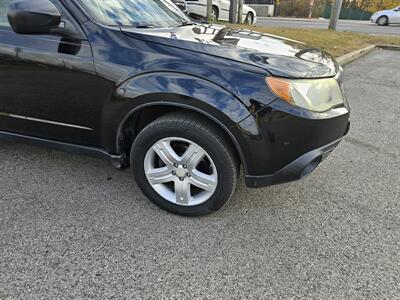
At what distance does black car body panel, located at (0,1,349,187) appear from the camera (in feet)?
6.73

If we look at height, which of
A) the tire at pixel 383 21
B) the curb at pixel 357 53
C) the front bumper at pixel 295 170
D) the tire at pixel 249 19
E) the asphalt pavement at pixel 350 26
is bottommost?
the asphalt pavement at pixel 350 26

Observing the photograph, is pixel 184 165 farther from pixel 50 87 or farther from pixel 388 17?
pixel 388 17

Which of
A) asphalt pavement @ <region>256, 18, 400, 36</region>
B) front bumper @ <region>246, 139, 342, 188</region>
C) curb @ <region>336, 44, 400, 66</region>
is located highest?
front bumper @ <region>246, 139, 342, 188</region>

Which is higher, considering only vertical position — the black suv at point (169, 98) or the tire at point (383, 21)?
the black suv at point (169, 98)

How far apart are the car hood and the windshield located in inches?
6.7

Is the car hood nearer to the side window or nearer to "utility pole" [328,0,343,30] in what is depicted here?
the side window

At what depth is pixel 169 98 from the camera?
2.16 meters

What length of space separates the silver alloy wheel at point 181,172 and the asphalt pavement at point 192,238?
0.18m

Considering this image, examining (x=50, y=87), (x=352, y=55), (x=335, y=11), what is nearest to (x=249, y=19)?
(x=335, y=11)

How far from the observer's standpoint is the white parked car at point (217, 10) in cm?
1370

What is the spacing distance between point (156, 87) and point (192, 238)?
1.03 meters

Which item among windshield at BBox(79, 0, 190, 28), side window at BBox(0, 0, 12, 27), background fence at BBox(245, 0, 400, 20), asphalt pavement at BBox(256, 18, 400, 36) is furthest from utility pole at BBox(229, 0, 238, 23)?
background fence at BBox(245, 0, 400, 20)

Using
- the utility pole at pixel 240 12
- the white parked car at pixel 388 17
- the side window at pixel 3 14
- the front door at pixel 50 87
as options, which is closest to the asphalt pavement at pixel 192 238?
the front door at pixel 50 87

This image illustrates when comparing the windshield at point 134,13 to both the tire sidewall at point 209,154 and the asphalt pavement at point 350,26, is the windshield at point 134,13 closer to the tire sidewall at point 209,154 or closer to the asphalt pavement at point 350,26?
the tire sidewall at point 209,154
